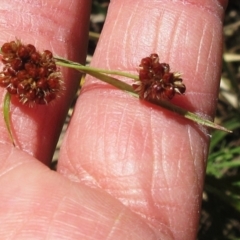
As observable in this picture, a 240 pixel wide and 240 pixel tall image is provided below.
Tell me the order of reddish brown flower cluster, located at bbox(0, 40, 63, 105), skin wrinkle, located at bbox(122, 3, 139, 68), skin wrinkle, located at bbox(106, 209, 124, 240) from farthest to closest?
skin wrinkle, located at bbox(122, 3, 139, 68), reddish brown flower cluster, located at bbox(0, 40, 63, 105), skin wrinkle, located at bbox(106, 209, 124, 240)

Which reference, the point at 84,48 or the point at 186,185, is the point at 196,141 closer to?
the point at 186,185

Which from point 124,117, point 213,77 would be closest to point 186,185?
point 124,117

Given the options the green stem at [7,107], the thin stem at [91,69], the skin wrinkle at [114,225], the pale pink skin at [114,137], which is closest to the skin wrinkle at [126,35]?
the pale pink skin at [114,137]

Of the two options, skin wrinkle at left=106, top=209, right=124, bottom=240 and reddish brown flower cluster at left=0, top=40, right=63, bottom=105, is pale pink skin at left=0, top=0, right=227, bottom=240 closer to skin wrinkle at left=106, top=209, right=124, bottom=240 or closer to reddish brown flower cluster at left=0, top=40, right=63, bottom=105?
skin wrinkle at left=106, top=209, right=124, bottom=240

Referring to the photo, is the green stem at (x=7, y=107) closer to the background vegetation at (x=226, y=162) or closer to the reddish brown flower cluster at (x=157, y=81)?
the reddish brown flower cluster at (x=157, y=81)

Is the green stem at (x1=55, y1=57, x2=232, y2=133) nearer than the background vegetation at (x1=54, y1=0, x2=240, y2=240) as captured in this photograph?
Yes

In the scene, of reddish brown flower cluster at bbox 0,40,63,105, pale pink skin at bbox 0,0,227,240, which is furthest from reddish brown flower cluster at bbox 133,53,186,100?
reddish brown flower cluster at bbox 0,40,63,105

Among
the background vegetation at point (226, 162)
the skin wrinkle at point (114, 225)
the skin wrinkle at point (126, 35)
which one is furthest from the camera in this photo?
the background vegetation at point (226, 162)

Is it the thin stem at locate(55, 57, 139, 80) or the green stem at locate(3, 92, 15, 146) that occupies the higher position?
the thin stem at locate(55, 57, 139, 80)

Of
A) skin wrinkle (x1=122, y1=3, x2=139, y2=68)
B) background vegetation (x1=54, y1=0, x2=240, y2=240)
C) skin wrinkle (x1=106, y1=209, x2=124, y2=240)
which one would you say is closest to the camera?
skin wrinkle (x1=106, y1=209, x2=124, y2=240)
